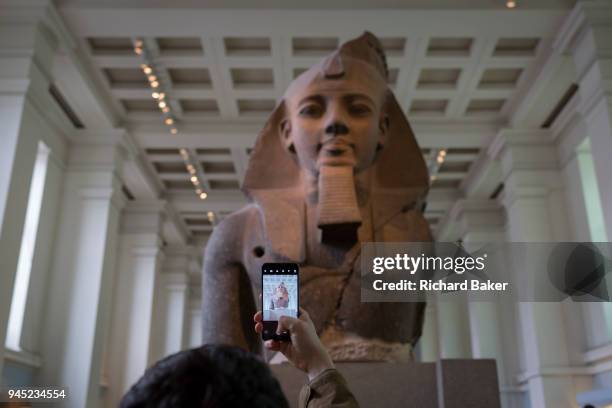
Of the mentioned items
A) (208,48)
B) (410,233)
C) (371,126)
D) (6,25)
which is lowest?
(410,233)

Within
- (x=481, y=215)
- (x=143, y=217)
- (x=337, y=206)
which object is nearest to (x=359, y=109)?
(x=337, y=206)

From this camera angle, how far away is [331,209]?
136 inches

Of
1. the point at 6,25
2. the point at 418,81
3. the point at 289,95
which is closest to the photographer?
the point at 289,95

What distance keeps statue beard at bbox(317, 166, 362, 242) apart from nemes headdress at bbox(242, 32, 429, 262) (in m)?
0.22

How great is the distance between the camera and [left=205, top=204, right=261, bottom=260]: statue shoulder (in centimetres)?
382

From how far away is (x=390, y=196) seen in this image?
3.90m

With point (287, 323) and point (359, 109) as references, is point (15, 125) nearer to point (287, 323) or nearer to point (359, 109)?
point (359, 109)

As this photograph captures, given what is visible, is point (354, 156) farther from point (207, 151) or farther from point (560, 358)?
point (207, 151)

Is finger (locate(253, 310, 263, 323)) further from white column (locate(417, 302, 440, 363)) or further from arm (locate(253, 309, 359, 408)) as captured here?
white column (locate(417, 302, 440, 363))

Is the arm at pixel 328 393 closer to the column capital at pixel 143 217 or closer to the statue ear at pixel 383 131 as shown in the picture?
the statue ear at pixel 383 131

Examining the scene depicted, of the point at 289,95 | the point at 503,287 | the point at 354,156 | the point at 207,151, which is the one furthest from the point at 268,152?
the point at 207,151

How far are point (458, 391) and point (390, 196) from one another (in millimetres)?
1458

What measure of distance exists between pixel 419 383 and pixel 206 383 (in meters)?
2.26

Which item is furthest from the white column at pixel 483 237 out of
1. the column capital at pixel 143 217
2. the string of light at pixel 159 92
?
the column capital at pixel 143 217
